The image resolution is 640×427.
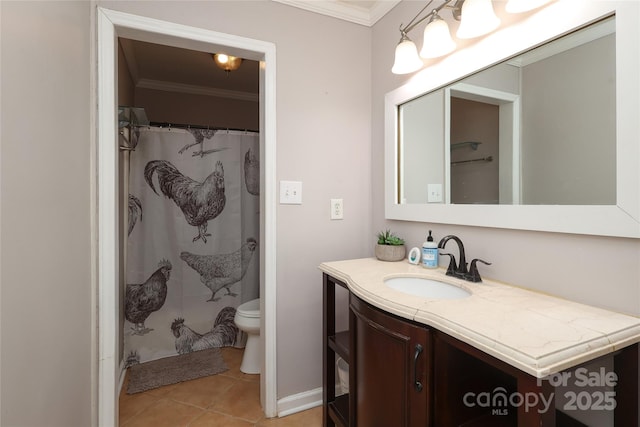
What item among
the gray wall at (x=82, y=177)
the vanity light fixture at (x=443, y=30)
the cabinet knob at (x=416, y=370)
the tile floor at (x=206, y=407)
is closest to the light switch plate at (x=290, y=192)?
the gray wall at (x=82, y=177)

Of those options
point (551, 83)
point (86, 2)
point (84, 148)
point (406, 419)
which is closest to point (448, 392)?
point (406, 419)

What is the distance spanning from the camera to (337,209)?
1.85 meters

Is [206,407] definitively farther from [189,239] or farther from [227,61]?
[227,61]

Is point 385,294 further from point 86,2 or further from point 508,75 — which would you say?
point 86,2

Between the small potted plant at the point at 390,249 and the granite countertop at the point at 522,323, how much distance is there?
41 centimetres

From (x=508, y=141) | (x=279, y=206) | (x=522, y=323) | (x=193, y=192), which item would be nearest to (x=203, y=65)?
(x=193, y=192)

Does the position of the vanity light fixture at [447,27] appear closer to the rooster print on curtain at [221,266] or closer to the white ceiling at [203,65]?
the white ceiling at [203,65]

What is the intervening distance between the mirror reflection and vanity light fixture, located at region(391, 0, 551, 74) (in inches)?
5.9

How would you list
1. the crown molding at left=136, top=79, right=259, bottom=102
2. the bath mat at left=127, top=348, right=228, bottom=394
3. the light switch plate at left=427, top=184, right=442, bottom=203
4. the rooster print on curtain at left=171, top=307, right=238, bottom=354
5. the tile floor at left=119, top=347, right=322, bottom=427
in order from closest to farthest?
the light switch plate at left=427, top=184, right=442, bottom=203, the tile floor at left=119, top=347, right=322, bottom=427, the bath mat at left=127, top=348, right=228, bottom=394, the rooster print on curtain at left=171, top=307, right=238, bottom=354, the crown molding at left=136, top=79, right=259, bottom=102

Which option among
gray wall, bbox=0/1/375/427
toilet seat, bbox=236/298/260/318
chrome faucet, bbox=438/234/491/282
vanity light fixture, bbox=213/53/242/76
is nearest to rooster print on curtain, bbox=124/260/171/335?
toilet seat, bbox=236/298/260/318

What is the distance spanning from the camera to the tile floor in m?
1.68

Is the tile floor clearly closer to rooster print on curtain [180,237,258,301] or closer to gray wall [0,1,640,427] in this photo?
gray wall [0,1,640,427]

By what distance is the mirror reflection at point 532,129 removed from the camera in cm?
93

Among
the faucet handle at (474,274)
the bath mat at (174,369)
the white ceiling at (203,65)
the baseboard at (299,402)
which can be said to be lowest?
the bath mat at (174,369)
